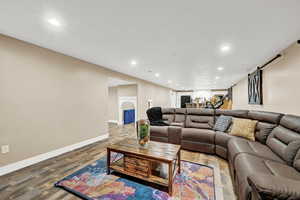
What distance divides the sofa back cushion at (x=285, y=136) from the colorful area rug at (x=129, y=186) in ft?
3.25

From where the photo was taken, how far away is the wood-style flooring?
5.27 feet

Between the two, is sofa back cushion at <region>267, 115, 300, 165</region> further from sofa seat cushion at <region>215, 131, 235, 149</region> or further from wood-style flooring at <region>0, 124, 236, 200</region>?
wood-style flooring at <region>0, 124, 236, 200</region>

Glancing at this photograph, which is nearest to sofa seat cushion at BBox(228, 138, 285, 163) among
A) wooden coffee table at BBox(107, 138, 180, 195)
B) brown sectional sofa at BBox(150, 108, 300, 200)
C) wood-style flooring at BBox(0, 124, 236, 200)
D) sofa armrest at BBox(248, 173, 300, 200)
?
brown sectional sofa at BBox(150, 108, 300, 200)

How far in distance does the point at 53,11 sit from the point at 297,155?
3.51 metres

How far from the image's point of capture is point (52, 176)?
1997 millimetres

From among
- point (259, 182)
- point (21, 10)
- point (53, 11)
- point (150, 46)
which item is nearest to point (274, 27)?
point (150, 46)

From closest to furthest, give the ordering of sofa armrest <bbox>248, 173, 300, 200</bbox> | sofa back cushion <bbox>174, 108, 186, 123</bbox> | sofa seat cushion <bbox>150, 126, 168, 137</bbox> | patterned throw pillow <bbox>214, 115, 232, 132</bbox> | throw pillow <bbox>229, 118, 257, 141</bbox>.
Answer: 1. sofa armrest <bbox>248, 173, 300, 200</bbox>
2. throw pillow <bbox>229, 118, 257, 141</bbox>
3. patterned throw pillow <bbox>214, 115, 232, 132</bbox>
4. sofa seat cushion <bbox>150, 126, 168, 137</bbox>
5. sofa back cushion <bbox>174, 108, 186, 123</bbox>

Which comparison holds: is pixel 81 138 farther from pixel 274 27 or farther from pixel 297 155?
pixel 274 27

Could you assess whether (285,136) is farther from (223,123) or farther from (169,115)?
(169,115)

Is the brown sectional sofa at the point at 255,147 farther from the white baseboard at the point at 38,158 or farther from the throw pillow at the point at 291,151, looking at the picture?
the white baseboard at the point at 38,158

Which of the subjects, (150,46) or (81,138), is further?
(81,138)

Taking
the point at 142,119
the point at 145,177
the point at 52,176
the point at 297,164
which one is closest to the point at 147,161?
the point at 145,177

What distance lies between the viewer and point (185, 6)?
1474 millimetres

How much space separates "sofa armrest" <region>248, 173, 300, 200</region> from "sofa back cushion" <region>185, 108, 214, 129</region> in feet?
8.26
